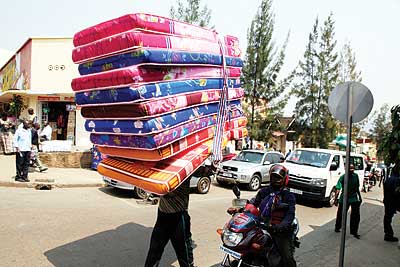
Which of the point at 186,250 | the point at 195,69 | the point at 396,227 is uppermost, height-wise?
the point at 195,69

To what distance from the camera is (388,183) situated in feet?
24.2

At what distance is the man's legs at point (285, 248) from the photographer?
4008 mm

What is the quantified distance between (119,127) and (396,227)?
8690mm

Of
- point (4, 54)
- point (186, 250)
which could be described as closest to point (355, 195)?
point (186, 250)

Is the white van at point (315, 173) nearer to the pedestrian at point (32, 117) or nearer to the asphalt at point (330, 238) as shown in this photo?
the asphalt at point (330, 238)

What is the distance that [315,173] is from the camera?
1115 cm

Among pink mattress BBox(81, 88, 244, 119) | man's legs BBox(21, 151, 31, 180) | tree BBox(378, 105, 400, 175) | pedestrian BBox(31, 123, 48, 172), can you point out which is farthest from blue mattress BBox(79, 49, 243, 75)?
pedestrian BBox(31, 123, 48, 172)

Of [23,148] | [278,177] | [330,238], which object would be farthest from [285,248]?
[23,148]

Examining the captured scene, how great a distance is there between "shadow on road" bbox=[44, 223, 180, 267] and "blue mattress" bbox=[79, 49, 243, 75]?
A: 9.40 ft

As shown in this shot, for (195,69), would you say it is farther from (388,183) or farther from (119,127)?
(388,183)

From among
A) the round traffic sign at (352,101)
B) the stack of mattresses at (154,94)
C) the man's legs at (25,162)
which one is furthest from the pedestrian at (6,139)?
the round traffic sign at (352,101)

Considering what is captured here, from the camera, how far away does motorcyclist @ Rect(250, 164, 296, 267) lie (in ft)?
13.2

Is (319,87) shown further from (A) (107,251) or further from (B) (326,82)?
(A) (107,251)

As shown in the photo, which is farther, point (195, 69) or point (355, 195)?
point (355, 195)
